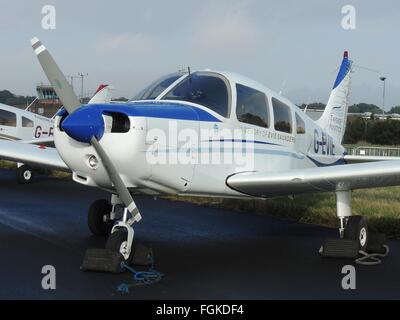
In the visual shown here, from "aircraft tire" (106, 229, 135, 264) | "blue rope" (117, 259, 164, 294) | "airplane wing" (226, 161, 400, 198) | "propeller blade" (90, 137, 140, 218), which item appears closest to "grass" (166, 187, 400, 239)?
"airplane wing" (226, 161, 400, 198)

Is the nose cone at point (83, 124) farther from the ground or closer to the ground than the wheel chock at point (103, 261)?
farther from the ground

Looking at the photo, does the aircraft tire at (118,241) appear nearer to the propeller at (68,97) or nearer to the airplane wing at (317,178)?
the propeller at (68,97)

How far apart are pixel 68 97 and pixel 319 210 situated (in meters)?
6.42

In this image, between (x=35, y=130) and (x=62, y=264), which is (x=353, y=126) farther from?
(x=62, y=264)

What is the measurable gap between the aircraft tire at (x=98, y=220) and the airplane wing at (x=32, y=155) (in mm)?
771

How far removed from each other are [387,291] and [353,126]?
5259 centimetres

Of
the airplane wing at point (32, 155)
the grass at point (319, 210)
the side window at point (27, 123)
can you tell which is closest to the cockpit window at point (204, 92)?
the airplane wing at point (32, 155)

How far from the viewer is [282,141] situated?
802cm

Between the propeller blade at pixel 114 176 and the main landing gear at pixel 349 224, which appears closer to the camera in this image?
the propeller blade at pixel 114 176

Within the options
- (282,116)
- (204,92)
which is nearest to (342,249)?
(282,116)

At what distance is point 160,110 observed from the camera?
19.1ft

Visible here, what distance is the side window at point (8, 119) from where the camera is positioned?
745 inches


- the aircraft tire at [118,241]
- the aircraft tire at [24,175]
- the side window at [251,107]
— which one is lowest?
the aircraft tire at [118,241]
